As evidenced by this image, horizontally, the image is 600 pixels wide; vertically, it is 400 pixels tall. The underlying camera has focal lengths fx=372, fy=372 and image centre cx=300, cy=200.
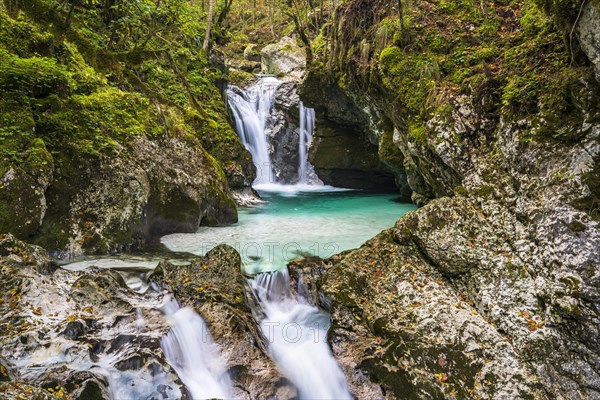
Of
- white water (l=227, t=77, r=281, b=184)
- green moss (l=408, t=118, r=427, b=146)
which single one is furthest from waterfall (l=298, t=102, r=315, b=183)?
green moss (l=408, t=118, r=427, b=146)

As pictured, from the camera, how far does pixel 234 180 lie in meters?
13.3

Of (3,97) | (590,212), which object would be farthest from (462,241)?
(3,97)

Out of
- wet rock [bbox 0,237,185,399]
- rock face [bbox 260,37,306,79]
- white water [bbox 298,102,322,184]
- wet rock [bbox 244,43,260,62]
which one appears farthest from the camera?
wet rock [bbox 244,43,260,62]

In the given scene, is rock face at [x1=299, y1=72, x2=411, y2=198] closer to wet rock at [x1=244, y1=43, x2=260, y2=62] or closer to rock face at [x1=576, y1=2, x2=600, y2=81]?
rock face at [x1=576, y1=2, x2=600, y2=81]

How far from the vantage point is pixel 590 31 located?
428 cm

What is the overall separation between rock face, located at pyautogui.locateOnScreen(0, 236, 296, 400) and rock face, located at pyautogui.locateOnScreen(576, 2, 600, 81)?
5249 millimetres

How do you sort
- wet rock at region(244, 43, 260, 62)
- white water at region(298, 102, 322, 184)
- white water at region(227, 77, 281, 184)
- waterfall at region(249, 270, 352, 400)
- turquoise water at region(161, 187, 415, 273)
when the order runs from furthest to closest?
wet rock at region(244, 43, 260, 62) < white water at region(298, 102, 322, 184) < white water at region(227, 77, 281, 184) < turquoise water at region(161, 187, 415, 273) < waterfall at region(249, 270, 352, 400)

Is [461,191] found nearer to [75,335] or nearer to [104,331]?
[104,331]

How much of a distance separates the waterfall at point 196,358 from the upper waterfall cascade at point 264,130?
13149 mm

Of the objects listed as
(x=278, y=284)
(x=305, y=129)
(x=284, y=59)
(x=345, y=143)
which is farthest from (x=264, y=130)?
(x=278, y=284)

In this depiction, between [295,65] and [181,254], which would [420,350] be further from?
[295,65]

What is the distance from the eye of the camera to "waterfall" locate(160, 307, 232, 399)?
417 cm

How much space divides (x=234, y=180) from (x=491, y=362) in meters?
10.5

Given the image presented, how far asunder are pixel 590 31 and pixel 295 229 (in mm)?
6733
